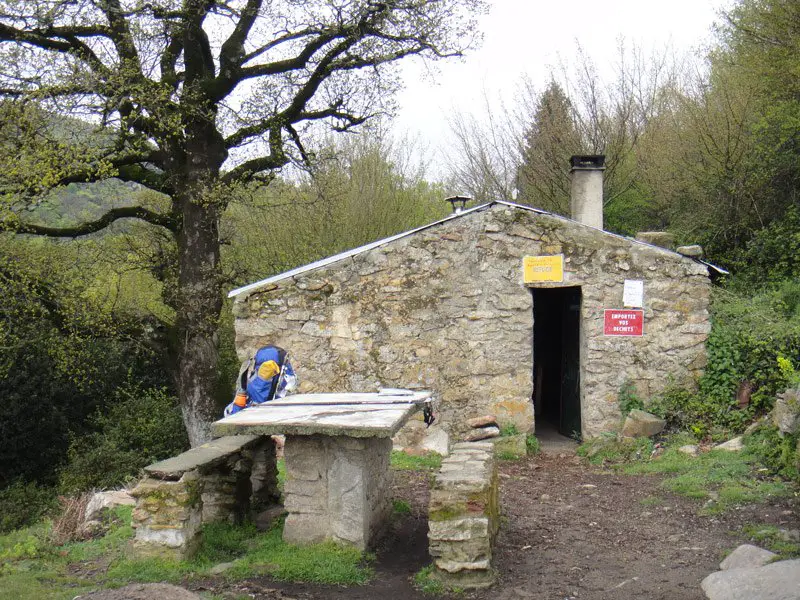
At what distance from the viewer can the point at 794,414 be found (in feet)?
24.9

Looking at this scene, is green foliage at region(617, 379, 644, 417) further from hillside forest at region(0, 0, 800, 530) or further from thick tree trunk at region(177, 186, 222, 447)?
thick tree trunk at region(177, 186, 222, 447)

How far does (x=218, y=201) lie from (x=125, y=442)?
6079mm

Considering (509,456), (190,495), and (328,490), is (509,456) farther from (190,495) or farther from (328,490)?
(190,495)

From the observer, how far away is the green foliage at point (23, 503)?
530 inches

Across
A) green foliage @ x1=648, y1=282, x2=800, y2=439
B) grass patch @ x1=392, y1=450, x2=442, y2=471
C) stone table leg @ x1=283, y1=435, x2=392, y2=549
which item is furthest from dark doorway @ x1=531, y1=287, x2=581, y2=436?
stone table leg @ x1=283, y1=435, x2=392, y2=549

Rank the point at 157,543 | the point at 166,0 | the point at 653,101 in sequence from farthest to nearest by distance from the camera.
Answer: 1. the point at 653,101
2. the point at 166,0
3. the point at 157,543

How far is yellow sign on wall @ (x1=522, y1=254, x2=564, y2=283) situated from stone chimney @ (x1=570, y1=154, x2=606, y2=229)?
5.87ft

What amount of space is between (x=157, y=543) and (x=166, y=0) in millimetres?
8289

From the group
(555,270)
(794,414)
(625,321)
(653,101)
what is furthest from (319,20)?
(653,101)

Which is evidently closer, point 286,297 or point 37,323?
point 286,297

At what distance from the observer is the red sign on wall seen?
10008mm

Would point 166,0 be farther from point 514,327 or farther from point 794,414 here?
point 794,414

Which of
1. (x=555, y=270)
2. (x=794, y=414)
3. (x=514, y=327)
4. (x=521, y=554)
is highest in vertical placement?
(x=555, y=270)

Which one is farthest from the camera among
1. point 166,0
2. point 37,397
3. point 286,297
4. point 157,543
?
point 37,397
